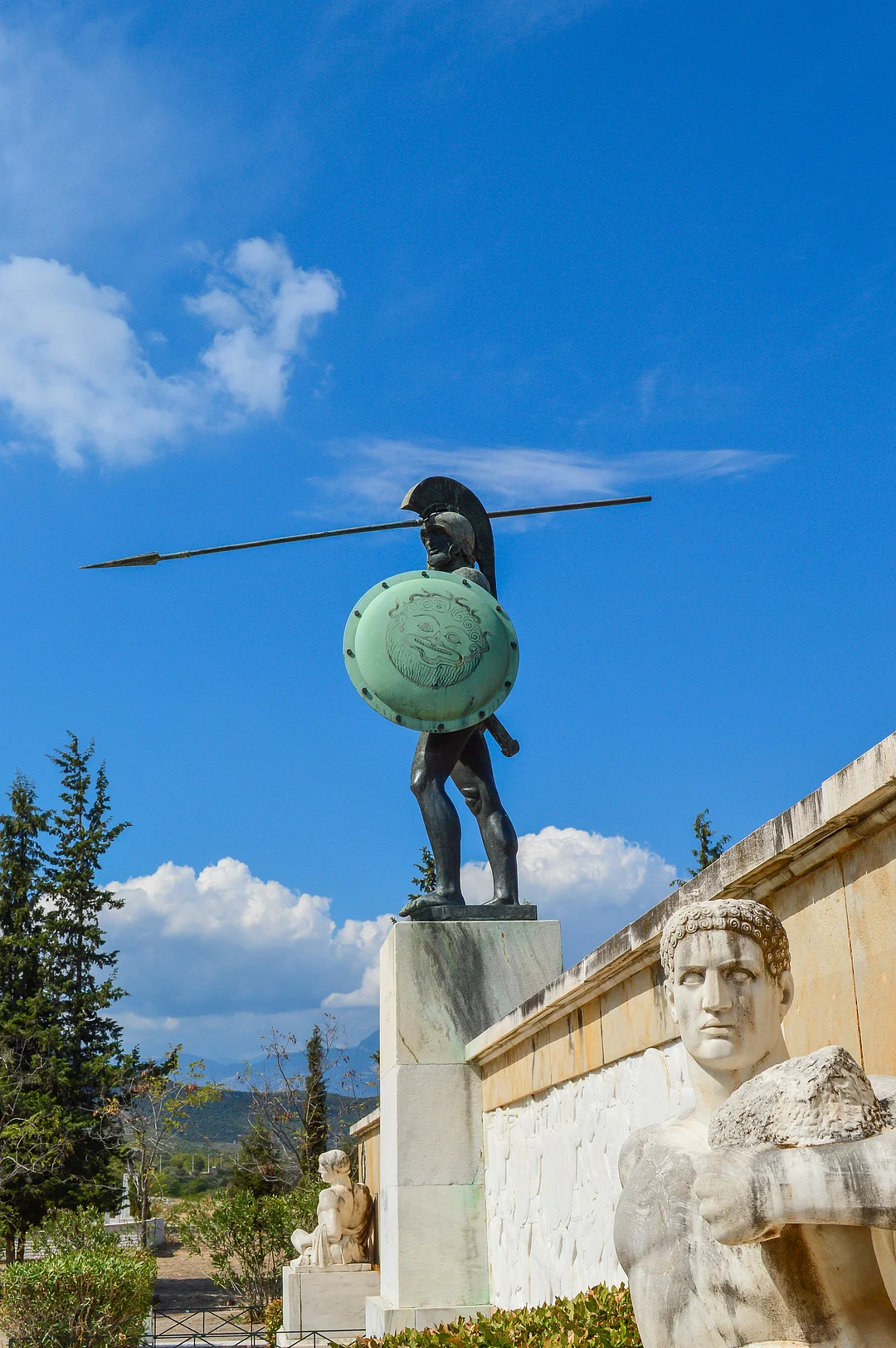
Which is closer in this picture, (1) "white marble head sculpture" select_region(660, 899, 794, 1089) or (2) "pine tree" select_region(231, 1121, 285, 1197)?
(1) "white marble head sculpture" select_region(660, 899, 794, 1089)

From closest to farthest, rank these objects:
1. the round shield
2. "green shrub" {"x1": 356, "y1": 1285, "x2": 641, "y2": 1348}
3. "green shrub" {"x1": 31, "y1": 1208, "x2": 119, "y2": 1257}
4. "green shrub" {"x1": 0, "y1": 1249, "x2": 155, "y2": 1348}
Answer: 1. "green shrub" {"x1": 356, "y1": 1285, "x2": 641, "y2": 1348}
2. the round shield
3. "green shrub" {"x1": 0, "y1": 1249, "x2": 155, "y2": 1348}
4. "green shrub" {"x1": 31, "y1": 1208, "x2": 119, "y2": 1257}

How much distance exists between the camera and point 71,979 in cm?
3028

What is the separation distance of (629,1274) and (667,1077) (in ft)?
6.57

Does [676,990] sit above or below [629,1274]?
above

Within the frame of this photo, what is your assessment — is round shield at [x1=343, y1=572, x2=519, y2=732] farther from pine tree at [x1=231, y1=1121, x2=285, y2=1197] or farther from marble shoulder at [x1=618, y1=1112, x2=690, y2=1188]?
pine tree at [x1=231, y1=1121, x2=285, y2=1197]

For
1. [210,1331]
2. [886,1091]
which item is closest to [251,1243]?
[210,1331]

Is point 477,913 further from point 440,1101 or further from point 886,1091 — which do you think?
point 886,1091

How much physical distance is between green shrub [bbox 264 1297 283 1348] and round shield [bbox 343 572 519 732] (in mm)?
8397

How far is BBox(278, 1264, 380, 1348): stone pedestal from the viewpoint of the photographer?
9.78m

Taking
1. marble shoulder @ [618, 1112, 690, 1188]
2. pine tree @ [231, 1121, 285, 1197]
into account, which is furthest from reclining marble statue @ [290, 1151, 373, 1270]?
pine tree @ [231, 1121, 285, 1197]

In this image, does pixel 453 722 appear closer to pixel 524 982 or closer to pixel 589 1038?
pixel 524 982

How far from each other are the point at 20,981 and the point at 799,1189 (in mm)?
31471

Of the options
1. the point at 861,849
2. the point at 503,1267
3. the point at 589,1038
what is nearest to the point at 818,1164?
the point at 861,849

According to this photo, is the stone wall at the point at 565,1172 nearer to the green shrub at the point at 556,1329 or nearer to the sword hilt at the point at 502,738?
the green shrub at the point at 556,1329
